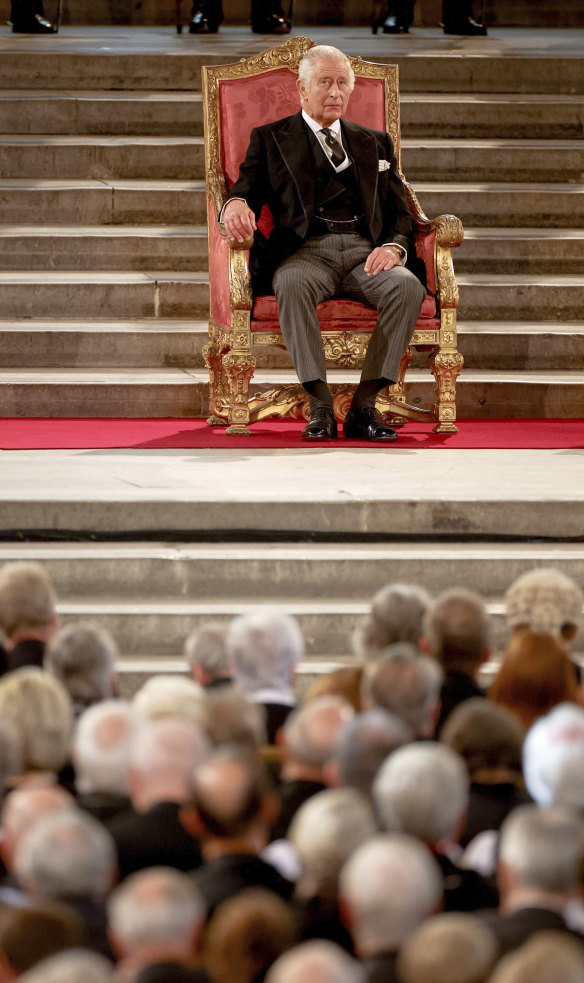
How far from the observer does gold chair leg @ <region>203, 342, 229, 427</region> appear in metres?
4.83

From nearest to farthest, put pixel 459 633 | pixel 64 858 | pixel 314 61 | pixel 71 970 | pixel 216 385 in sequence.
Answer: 1. pixel 71 970
2. pixel 64 858
3. pixel 459 633
4. pixel 314 61
5. pixel 216 385

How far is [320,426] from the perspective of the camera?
4.46 m

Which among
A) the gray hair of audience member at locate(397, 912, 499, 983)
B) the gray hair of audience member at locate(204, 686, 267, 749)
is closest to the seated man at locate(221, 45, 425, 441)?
the gray hair of audience member at locate(204, 686, 267, 749)

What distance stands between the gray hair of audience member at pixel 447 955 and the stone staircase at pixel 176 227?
3935mm

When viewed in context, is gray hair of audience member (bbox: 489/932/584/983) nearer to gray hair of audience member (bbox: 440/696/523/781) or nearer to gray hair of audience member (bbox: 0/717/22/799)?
gray hair of audience member (bbox: 440/696/523/781)

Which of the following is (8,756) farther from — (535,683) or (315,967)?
(535,683)

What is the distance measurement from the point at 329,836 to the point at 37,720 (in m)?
0.49

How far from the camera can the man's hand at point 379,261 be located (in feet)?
14.6

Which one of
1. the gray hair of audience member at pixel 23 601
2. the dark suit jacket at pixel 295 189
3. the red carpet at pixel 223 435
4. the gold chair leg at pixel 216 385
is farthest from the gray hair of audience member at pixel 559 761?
the gold chair leg at pixel 216 385

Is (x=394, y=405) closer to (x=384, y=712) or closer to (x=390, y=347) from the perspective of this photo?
(x=390, y=347)

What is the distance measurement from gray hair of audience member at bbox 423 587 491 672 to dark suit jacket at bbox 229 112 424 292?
2.59 metres

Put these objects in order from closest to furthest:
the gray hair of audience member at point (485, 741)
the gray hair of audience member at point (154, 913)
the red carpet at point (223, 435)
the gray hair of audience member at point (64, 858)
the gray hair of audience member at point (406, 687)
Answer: the gray hair of audience member at point (154, 913) → the gray hair of audience member at point (64, 858) → the gray hair of audience member at point (485, 741) → the gray hair of audience member at point (406, 687) → the red carpet at point (223, 435)

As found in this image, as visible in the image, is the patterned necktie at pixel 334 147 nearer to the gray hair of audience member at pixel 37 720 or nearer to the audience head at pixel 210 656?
the audience head at pixel 210 656

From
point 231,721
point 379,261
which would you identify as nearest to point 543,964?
point 231,721
